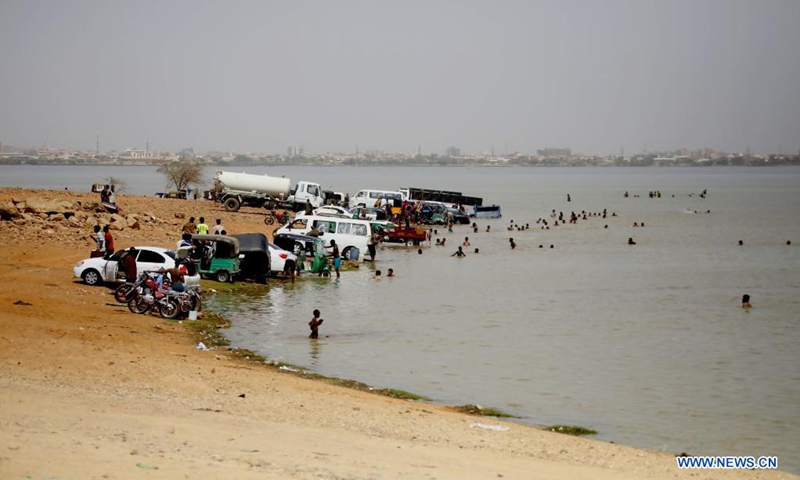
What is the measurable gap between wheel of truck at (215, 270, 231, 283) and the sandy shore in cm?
870

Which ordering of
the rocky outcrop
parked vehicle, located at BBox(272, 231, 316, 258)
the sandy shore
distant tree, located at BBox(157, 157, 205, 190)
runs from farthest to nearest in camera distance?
distant tree, located at BBox(157, 157, 205, 190) < parked vehicle, located at BBox(272, 231, 316, 258) < the rocky outcrop < the sandy shore

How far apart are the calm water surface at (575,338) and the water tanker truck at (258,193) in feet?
37.2

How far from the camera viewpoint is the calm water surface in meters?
17.6

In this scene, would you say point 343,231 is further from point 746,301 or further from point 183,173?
point 183,173

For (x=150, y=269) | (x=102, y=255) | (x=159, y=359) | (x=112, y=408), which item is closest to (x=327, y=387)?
(x=159, y=359)

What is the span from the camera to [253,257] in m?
31.5

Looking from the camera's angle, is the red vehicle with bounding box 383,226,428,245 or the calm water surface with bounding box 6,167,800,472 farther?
the red vehicle with bounding box 383,226,428,245

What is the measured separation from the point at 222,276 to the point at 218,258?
2.01ft

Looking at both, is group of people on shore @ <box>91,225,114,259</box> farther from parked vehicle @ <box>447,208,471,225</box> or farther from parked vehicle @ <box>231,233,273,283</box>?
parked vehicle @ <box>447,208,471,225</box>

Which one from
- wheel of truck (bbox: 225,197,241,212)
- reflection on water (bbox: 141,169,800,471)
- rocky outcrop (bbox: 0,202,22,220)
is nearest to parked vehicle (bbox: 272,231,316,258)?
reflection on water (bbox: 141,169,800,471)

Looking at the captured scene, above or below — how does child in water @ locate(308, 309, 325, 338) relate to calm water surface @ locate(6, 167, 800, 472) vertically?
above

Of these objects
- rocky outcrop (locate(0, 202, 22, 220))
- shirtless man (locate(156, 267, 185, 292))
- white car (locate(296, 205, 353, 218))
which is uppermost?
rocky outcrop (locate(0, 202, 22, 220))


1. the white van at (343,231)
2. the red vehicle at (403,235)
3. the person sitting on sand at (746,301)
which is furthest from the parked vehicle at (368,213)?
the person sitting on sand at (746,301)

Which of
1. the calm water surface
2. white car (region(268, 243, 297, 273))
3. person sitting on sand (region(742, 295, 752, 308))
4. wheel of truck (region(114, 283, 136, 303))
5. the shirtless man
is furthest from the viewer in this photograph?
white car (region(268, 243, 297, 273))
